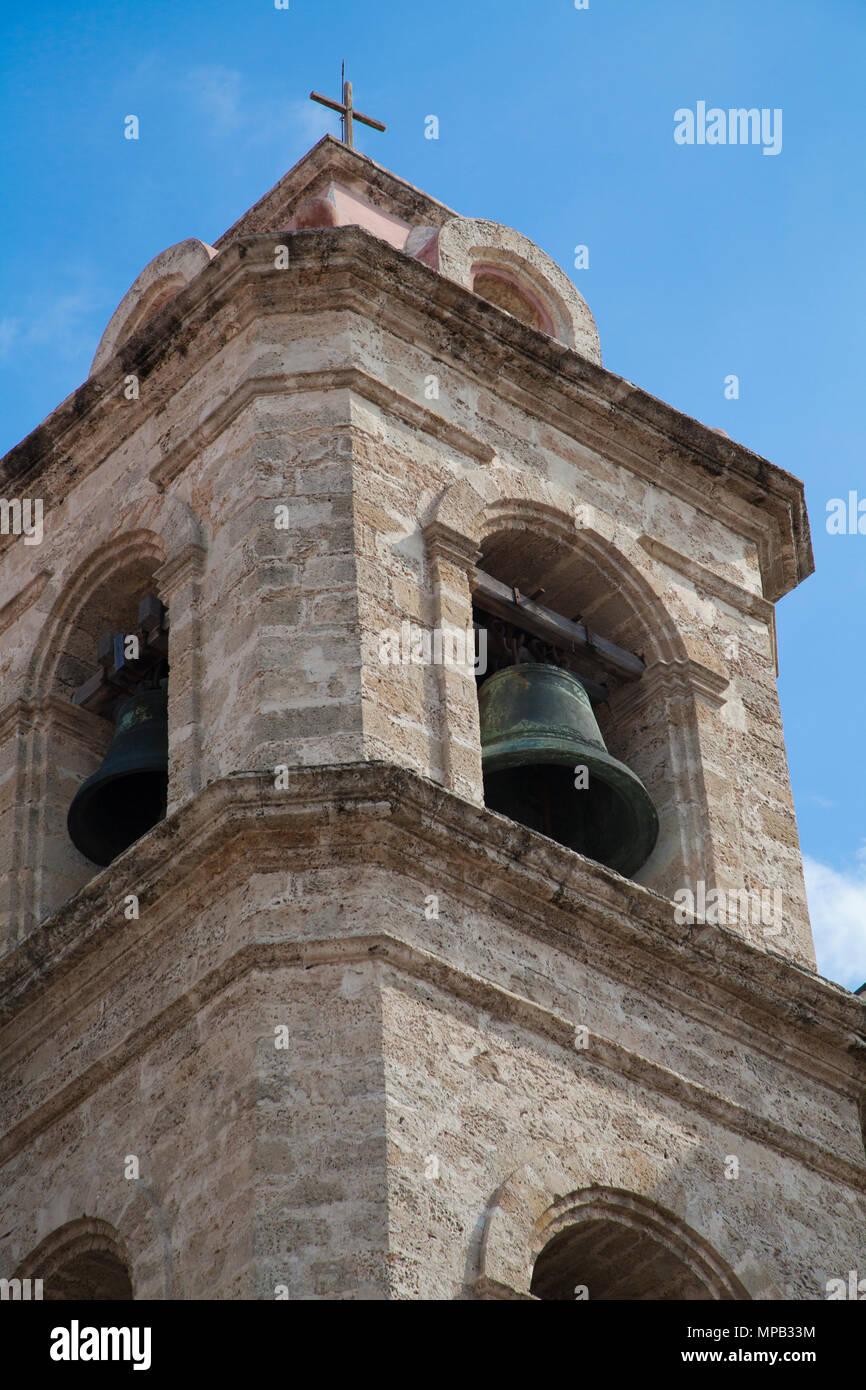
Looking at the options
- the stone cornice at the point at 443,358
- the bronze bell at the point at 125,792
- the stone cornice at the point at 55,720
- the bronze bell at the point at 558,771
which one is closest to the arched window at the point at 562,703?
the bronze bell at the point at 558,771

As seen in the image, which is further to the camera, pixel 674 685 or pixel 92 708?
pixel 92 708

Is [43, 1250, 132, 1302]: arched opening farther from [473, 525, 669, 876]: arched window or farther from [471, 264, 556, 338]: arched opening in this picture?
[471, 264, 556, 338]: arched opening

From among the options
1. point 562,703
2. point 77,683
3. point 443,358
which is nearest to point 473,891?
point 562,703

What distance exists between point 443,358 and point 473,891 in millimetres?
3867

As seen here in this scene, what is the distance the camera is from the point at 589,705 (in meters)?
16.2

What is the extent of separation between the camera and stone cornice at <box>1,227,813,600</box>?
16.8m

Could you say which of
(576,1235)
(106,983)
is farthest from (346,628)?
(576,1235)

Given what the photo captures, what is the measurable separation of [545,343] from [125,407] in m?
2.30

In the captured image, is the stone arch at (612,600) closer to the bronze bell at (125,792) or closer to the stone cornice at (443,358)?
the stone cornice at (443,358)

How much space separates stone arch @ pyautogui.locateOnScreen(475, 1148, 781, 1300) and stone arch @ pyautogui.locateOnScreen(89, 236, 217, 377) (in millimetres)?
6614

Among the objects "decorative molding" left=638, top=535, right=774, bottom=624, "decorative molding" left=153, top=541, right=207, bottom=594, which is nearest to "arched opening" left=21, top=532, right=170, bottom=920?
"decorative molding" left=153, top=541, right=207, bottom=594

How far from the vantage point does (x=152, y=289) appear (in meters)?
19.1

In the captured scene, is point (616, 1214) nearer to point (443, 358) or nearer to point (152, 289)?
point (443, 358)
